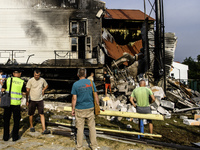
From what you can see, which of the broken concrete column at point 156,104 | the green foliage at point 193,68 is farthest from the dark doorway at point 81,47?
the green foliage at point 193,68

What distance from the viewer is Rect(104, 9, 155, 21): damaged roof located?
72.1ft

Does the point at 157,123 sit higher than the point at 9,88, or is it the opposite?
the point at 9,88

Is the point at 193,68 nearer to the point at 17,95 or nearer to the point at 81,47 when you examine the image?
the point at 81,47

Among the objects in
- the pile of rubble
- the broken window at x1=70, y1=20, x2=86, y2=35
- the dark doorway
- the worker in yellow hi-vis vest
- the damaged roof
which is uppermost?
the damaged roof

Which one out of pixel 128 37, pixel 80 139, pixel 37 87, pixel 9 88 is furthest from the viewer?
pixel 128 37

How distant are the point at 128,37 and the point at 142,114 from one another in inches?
750

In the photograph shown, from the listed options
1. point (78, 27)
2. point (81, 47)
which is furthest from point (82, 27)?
point (81, 47)

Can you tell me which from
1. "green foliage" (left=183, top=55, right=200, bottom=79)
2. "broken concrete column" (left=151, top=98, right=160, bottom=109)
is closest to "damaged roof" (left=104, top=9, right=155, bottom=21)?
"broken concrete column" (left=151, top=98, right=160, bottom=109)

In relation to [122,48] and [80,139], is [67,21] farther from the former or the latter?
[80,139]

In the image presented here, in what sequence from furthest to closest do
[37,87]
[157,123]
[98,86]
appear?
[98,86], [157,123], [37,87]

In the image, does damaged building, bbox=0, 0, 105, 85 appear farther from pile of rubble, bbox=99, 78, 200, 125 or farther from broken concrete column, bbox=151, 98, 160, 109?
broken concrete column, bbox=151, 98, 160, 109

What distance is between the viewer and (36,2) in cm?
1331

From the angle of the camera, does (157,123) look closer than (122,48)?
Yes

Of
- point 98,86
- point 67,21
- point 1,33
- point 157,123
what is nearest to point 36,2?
point 67,21
